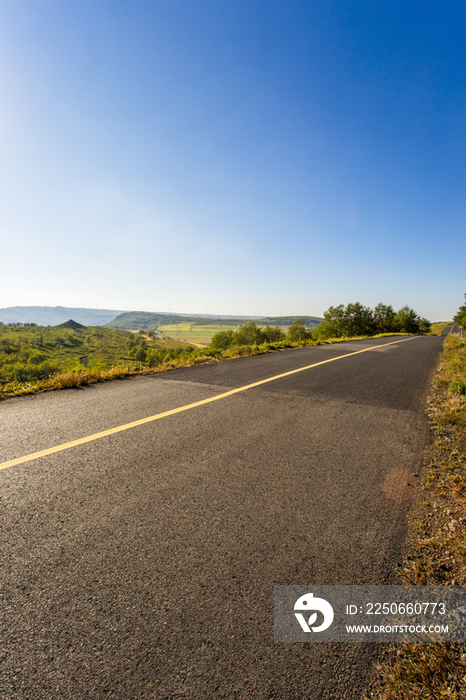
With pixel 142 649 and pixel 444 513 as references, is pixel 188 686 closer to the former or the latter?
pixel 142 649

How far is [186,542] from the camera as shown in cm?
215

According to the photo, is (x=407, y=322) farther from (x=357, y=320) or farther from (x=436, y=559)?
(x=436, y=559)

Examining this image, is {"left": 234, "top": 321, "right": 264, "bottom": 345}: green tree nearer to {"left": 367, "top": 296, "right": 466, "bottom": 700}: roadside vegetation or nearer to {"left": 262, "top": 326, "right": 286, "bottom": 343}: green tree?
{"left": 262, "top": 326, "right": 286, "bottom": 343}: green tree

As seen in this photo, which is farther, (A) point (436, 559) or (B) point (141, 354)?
(B) point (141, 354)

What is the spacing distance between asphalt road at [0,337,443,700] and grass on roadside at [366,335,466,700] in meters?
0.11

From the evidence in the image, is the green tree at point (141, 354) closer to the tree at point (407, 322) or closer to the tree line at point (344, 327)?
the tree line at point (344, 327)

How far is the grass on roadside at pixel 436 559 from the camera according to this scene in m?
1.38

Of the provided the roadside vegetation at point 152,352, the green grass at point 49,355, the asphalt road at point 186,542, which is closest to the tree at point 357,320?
the roadside vegetation at point 152,352

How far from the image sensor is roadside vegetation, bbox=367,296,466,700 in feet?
4.51

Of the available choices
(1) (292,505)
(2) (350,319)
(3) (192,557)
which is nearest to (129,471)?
(3) (192,557)

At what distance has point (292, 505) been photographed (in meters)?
2.61

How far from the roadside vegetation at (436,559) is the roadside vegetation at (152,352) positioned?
624cm

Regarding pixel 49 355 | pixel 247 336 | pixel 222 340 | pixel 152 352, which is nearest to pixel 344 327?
pixel 247 336

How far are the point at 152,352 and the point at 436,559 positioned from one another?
111 m
